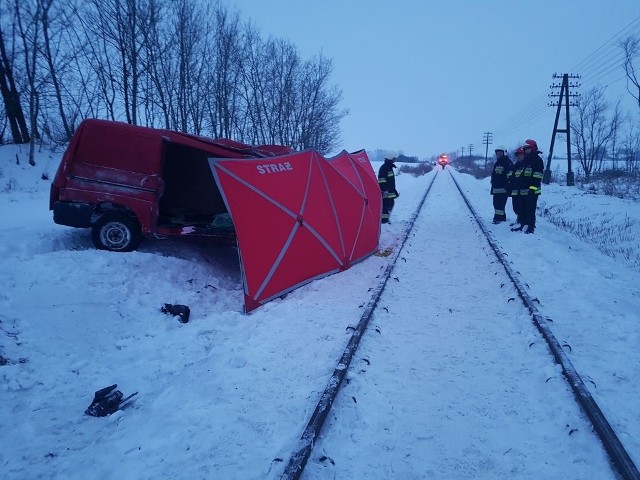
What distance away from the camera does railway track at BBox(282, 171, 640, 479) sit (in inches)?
119

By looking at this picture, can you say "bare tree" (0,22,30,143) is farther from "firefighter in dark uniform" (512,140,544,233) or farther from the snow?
"firefighter in dark uniform" (512,140,544,233)

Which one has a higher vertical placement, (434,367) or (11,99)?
(11,99)

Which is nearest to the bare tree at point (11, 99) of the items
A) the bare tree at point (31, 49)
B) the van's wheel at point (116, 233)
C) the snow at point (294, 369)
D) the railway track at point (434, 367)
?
the bare tree at point (31, 49)

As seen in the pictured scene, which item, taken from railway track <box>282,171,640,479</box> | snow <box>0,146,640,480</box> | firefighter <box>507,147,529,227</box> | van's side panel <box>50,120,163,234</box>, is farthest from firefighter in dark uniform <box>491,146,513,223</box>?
van's side panel <box>50,120,163,234</box>

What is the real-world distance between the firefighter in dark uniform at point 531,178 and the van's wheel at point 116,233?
376 inches

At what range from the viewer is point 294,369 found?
13.8 ft

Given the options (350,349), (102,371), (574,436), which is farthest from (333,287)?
(574,436)

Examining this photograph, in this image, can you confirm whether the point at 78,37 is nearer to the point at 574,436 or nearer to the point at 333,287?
the point at 333,287

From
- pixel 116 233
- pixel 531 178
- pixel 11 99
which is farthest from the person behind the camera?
pixel 11 99

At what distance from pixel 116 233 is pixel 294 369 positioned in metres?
4.53

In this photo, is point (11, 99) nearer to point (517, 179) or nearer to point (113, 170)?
point (113, 170)

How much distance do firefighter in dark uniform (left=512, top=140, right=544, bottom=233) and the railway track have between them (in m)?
4.14

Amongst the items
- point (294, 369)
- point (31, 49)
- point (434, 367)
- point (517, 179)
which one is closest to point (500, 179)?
point (517, 179)

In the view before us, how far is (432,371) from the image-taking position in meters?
4.23
